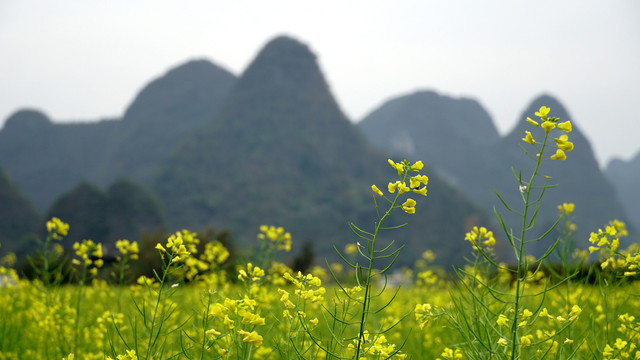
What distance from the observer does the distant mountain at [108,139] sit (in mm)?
129375

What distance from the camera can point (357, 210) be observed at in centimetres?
9531

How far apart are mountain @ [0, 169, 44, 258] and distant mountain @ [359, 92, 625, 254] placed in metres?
98.0

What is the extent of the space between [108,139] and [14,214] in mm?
79320

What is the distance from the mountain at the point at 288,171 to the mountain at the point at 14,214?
82.0 ft

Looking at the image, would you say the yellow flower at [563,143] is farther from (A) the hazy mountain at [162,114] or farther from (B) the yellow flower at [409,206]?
(A) the hazy mountain at [162,114]

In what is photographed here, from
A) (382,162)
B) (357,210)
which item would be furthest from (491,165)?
(357,210)

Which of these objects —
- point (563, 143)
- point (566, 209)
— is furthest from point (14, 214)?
point (563, 143)

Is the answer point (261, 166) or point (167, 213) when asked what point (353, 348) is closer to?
point (167, 213)

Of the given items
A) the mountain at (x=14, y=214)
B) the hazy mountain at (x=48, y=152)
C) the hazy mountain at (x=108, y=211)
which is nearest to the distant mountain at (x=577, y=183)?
the hazy mountain at (x=108, y=211)

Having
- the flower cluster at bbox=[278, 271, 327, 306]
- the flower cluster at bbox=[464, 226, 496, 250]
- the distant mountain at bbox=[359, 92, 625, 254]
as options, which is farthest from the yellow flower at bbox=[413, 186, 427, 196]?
the distant mountain at bbox=[359, 92, 625, 254]

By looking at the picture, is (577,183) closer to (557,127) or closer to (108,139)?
(108,139)

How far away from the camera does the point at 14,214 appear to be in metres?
67.8

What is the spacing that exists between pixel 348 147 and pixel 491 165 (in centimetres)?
6988

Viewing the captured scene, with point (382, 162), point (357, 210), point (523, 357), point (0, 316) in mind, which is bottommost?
point (357, 210)
